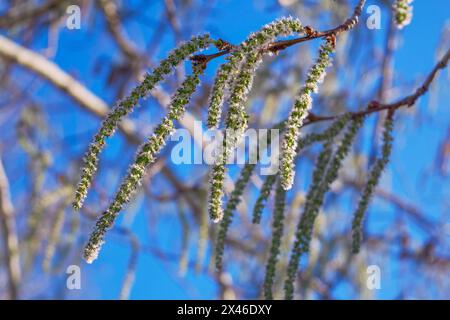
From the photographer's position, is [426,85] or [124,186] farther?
[426,85]

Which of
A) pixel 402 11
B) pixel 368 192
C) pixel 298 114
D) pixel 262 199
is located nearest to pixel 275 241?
pixel 262 199

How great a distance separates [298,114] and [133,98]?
31cm

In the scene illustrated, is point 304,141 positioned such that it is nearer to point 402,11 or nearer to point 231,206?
point 231,206

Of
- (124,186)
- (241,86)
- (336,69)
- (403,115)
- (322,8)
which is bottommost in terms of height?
(124,186)

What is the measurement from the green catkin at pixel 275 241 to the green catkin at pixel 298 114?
1.43 ft

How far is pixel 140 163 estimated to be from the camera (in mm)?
1113

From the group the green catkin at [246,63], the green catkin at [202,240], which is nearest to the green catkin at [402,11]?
the green catkin at [246,63]

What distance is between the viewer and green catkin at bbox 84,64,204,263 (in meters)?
1.09

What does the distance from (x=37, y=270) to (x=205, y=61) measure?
488 centimetres
